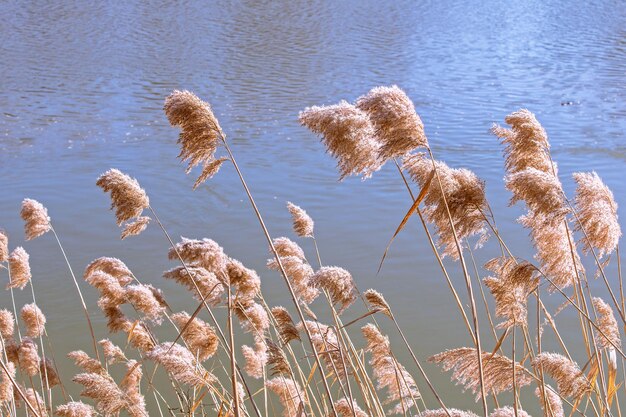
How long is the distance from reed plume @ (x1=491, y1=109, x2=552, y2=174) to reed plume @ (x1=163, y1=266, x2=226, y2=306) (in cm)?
88

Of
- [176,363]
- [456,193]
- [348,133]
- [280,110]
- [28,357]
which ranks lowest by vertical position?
[280,110]

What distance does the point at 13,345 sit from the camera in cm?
311

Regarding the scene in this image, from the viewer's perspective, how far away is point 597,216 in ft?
6.86

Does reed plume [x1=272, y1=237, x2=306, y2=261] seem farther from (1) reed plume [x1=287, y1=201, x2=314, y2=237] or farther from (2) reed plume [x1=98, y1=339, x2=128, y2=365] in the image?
(2) reed plume [x1=98, y1=339, x2=128, y2=365]

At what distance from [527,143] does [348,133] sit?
1.93 feet

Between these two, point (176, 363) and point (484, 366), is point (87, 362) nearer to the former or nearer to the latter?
point (176, 363)

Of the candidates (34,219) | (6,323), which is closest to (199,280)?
(34,219)

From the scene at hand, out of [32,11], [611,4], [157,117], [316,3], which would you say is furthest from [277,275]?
[611,4]

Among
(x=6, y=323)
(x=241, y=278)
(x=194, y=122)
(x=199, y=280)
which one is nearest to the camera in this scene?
(x=194, y=122)

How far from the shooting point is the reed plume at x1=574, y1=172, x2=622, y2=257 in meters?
2.09

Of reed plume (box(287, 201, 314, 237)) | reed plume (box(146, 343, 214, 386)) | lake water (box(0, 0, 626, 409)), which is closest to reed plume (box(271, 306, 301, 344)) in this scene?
reed plume (box(146, 343, 214, 386))

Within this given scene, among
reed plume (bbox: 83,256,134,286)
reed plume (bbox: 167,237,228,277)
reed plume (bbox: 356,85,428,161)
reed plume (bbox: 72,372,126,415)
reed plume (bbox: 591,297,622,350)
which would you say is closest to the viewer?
reed plume (bbox: 356,85,428,161)

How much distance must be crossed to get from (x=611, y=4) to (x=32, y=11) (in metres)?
11.5

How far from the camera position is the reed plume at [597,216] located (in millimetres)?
Answer: 2094
